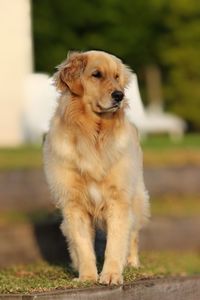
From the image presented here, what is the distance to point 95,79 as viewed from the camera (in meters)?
7.19

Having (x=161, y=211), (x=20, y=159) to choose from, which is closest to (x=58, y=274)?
(x=161, y=211)

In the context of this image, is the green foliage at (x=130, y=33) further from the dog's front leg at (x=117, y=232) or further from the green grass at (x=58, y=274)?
the dog's front leg at (x=117, y=232)

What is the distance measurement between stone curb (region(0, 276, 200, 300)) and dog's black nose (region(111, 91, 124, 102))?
116 centimetres

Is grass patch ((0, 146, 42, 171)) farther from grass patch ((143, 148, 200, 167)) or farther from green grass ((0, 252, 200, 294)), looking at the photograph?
green grass ((0, 252, 200, 294))

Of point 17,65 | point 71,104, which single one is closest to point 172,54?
point 17,65

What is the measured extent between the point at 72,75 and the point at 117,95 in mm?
416

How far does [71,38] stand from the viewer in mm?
24500

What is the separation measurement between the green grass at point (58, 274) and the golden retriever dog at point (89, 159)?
9.6 inches

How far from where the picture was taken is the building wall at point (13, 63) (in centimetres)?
1716

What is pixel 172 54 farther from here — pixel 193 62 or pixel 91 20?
pixel 91 20

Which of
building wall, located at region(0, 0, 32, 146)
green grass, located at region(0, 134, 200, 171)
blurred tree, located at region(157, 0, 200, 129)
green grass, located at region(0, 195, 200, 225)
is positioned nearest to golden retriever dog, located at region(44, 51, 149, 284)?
green grass, located at region(0, 195, 200, 225)

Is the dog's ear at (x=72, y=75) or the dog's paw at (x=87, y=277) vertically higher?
the dog's ear at (x=72, y=75)

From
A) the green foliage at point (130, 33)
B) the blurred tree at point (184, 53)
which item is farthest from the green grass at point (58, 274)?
the green foliage at point (130, 33)

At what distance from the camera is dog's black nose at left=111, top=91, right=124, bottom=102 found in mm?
6988
